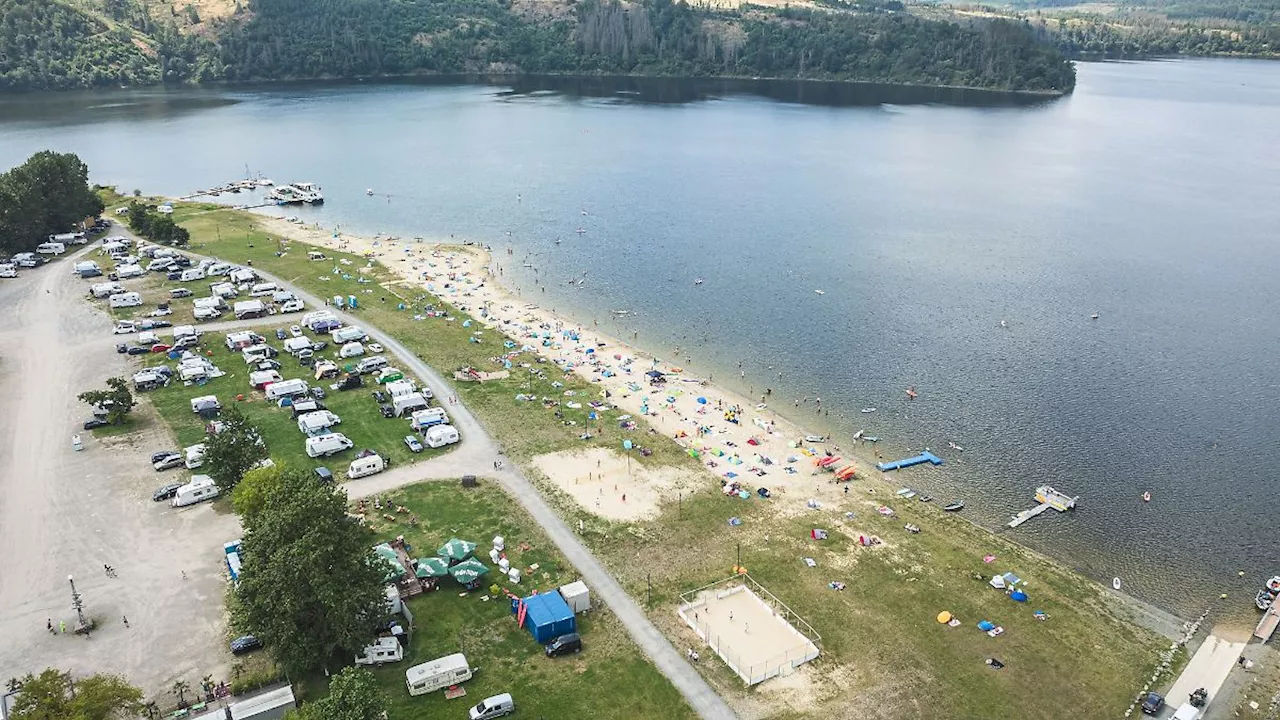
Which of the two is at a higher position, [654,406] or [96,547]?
[654,406]

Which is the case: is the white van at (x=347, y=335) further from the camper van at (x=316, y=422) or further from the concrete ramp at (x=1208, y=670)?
the concrete ramp at (x=1208, y=670)

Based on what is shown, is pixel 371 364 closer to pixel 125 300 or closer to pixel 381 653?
pixel 125 300

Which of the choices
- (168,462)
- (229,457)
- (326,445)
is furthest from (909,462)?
(168,462)

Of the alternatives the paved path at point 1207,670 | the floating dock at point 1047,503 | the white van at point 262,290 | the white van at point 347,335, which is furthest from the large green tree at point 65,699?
the white van at point 262,290

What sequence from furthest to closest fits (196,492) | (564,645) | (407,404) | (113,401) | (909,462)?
(407,404) < (909,462) < (113,401) < (196,492) < (564,645)

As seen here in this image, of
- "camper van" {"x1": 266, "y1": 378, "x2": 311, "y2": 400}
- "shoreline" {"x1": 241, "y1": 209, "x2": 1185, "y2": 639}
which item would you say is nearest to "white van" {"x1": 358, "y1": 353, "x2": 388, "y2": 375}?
"camper van" {"x1": 266, "y1": 378, "x2": 311, "y2": 400}

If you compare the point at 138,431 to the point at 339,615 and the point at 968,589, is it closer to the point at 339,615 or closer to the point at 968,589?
the point at 339,615

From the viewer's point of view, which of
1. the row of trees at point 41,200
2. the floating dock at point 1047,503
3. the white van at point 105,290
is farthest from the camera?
the row of trees at point 41,200

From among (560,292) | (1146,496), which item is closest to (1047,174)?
(560,292)
